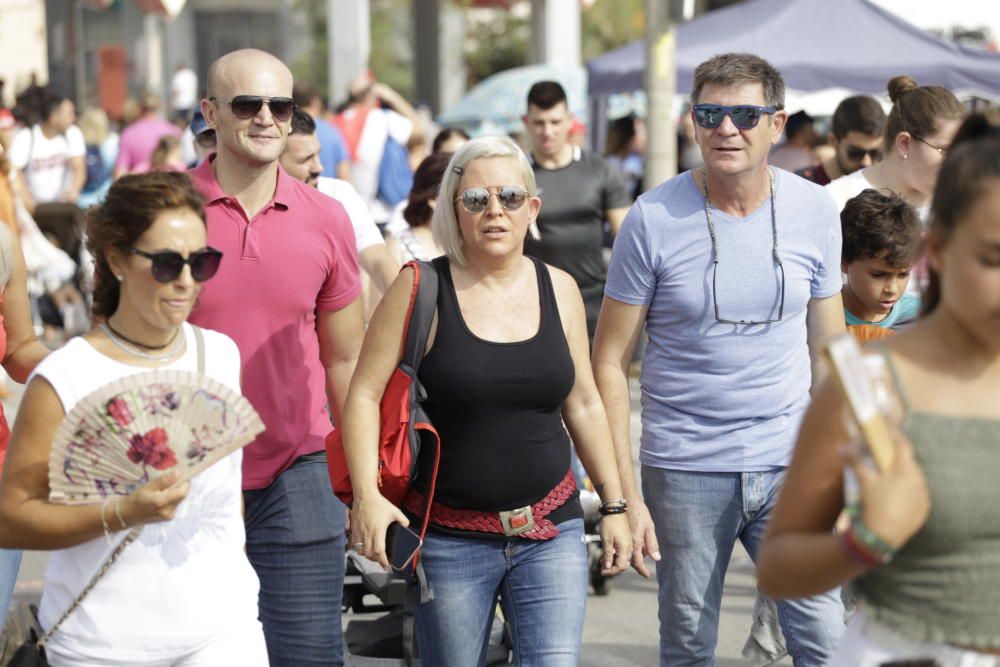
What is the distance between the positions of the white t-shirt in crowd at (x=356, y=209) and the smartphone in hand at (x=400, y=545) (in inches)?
82.7

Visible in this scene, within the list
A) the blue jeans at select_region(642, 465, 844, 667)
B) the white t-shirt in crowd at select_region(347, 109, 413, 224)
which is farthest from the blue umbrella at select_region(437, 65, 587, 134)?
the blue jeans at select_region(642, 465, 844, 667)

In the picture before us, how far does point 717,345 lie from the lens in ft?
15.0

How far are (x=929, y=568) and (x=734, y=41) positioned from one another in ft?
38.9

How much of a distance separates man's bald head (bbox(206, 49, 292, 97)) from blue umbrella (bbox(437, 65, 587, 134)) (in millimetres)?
15488

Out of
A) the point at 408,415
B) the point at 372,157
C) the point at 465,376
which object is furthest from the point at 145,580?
the point at 372,157

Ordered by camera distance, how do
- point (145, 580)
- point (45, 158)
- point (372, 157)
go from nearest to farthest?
1. point (145, 580)
2. point (372, 157)
3. point (45, 158)

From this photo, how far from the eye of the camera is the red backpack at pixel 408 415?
13.7 feet

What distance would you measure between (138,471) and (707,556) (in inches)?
74.4

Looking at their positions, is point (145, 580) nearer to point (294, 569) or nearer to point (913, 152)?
point (294, 569)

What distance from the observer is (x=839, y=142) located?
7582mm

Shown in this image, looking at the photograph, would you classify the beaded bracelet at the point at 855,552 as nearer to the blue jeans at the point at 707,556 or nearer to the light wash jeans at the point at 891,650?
the light wash jeans at the point at 891,650

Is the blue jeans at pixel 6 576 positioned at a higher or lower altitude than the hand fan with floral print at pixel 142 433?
lower

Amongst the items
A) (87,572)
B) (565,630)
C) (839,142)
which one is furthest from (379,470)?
(839,142)

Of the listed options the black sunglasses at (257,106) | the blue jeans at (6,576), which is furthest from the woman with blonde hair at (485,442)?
the blue jeans at (6,576)
